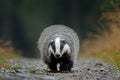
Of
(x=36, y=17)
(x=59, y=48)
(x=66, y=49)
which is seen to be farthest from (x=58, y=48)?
(x=36, y=17)

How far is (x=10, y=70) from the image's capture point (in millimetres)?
13758

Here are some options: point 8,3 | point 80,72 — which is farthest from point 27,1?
point 80,72

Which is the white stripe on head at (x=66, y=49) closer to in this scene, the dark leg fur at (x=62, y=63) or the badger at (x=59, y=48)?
the badger at (x=59, y=48)

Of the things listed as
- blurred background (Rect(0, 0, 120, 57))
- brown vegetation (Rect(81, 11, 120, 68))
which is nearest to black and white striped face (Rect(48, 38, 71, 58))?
brown vegetation (Rect(81, 11, 120, 68))

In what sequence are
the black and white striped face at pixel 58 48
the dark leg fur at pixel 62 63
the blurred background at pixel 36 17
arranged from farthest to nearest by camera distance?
the blurred background at pixel 36 17, the dark leg fur at pixel 62 63, the black and white striped face at pixel 58 48

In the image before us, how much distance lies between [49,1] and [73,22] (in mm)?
2020

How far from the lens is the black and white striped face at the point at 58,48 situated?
13664 mm

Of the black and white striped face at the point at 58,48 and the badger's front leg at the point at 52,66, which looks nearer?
the black and white striped face at the point at 58,48

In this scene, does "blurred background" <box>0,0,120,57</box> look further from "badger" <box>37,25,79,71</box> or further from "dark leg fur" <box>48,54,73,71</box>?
"dark leg fur" <box>48,54,73,71</box>

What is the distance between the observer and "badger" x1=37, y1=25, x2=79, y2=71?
45.4ft

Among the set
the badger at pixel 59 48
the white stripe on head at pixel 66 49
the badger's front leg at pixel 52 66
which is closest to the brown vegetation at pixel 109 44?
the badger at pixel 59 48

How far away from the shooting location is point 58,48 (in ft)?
44.9

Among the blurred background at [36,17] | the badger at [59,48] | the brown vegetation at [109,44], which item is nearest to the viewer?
the badger at [59,48]

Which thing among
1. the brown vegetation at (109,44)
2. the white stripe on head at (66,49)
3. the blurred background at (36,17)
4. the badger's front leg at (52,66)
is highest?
the blurred background at (36,17)
